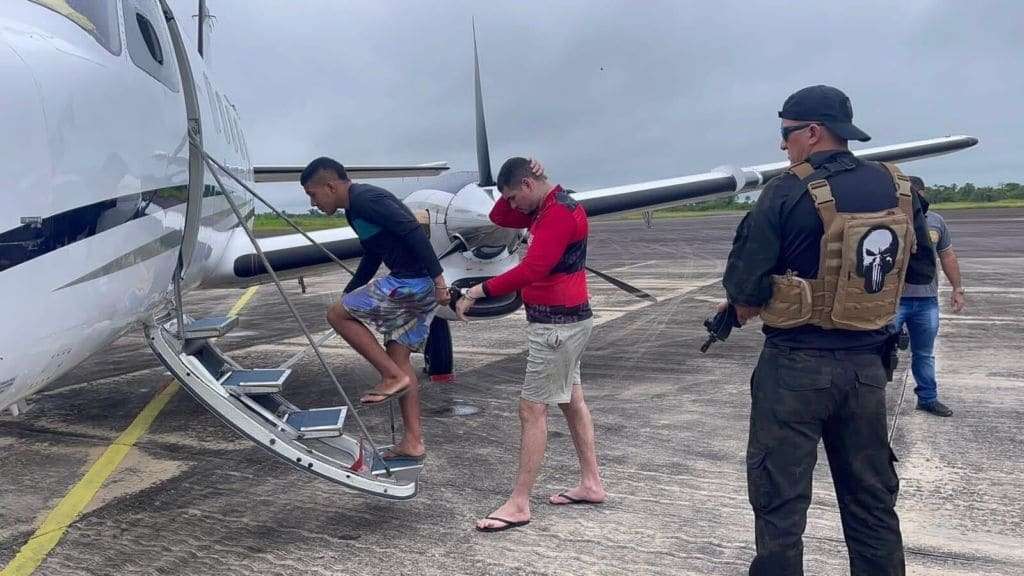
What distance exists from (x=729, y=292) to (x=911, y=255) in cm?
73

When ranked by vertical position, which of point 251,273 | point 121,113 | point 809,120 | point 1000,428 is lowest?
point 1000,428

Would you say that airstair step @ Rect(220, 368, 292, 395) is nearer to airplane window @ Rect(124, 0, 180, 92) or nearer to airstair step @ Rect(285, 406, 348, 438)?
airstair step @ Rect(285, 406, 348, 438)

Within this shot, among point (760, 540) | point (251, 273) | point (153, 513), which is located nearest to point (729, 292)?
point (760, 540)

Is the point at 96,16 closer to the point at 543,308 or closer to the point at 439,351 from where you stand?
the point at 543,308

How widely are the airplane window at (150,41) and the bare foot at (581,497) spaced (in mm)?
2972

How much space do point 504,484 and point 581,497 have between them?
53 cm

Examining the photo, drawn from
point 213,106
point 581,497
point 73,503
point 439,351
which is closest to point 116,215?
point 73,503

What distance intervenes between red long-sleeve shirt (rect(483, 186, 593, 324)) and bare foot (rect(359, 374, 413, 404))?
85cm

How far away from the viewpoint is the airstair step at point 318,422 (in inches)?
157

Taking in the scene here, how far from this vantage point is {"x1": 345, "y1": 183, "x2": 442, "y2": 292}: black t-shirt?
4.37m

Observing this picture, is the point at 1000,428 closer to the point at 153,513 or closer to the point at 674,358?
the point at 674,358

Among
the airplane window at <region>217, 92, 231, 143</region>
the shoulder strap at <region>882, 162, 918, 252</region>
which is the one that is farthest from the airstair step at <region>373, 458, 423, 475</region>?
the airplane window at <region>217, 92, 231, 143</region>

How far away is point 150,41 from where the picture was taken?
423cm

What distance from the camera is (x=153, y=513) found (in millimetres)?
4258
